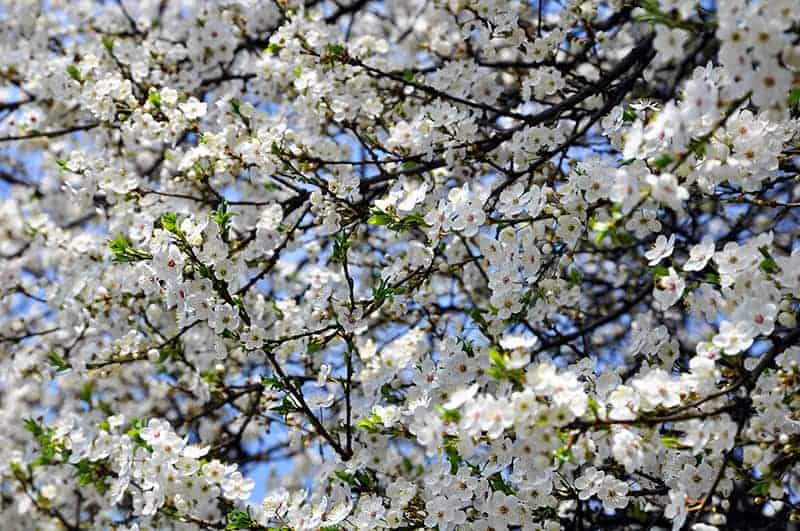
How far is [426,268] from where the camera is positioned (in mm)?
3787

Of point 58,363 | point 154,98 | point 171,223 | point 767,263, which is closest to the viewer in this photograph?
point 767,263

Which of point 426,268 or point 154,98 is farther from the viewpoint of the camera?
point 154,98

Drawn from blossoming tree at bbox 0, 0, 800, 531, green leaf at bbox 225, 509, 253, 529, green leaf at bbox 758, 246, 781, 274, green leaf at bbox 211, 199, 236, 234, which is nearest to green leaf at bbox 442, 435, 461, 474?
blossoming tree at bbox 0, 0, 800, 531

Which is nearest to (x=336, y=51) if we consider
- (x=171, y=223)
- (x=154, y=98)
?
(x=154, y=98)

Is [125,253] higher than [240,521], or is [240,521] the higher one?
[125,253]

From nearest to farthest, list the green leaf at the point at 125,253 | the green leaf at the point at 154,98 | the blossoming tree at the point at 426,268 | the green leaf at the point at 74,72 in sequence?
1. the blossoming tree at the point at 426,268
2. the green leaf at the point at 125,253
3. the green leaf at the point at 154,98
4. the green leaf at the point at 74,72

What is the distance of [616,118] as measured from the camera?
A: 135 inches

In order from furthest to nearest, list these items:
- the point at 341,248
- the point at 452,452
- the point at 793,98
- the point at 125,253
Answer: the point at 125,253 < the point at 341,248 < the point at 452,452 < the point at 793,98

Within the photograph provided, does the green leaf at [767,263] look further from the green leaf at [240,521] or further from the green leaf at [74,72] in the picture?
the green leaf at [74,72]

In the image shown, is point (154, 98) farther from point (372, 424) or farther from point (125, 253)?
point (372, 424)

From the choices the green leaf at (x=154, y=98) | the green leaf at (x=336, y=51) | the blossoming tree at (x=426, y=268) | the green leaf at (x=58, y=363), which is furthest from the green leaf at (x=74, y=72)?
the green leaf at (x=58, y=363)

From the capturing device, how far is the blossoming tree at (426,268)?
8.46 feet

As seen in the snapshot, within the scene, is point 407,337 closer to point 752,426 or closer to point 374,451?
point 374,451

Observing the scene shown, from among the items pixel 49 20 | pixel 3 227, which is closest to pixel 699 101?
pixel 49 20
